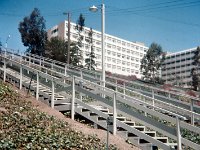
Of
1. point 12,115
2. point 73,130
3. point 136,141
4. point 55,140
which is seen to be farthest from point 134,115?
point 12,115

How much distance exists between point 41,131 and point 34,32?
→ 42.7 m

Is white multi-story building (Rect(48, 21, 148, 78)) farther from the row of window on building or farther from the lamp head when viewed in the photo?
the lamp head

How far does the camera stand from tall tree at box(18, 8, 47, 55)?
169ft

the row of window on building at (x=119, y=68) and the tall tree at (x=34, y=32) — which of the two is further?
the row of window on building at (x=119, y=68)

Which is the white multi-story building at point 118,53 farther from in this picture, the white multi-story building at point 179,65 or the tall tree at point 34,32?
the tall tree at point 34,32

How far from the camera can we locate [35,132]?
10.1m

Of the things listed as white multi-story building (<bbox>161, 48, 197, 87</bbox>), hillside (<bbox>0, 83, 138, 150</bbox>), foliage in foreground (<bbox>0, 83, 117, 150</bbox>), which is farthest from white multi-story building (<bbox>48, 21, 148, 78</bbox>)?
foliage in foreground (<bbox>0, 83, 117, 150</bbox>)

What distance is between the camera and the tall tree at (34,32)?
51625mm

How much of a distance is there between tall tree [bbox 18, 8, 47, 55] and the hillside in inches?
1492

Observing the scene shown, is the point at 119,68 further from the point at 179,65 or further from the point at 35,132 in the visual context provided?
the point at 35,132

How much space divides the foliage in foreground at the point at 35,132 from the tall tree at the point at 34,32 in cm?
3891

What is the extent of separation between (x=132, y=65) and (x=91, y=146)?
144 metres

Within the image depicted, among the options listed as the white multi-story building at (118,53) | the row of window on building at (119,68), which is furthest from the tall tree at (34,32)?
the row of window on building at (119,68)

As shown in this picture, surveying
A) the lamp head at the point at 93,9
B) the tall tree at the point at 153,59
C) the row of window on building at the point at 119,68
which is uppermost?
the lamp head at the point at 93,9
